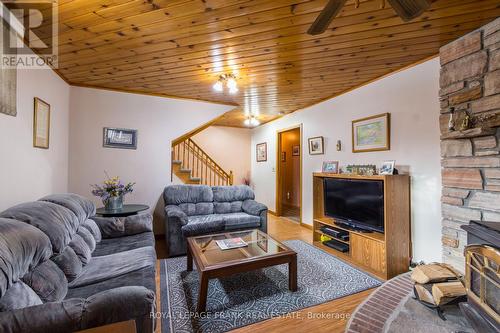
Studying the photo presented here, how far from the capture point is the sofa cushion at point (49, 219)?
1440 millimetres

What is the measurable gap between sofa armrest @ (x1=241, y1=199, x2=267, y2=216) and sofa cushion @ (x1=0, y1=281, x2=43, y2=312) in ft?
9.01

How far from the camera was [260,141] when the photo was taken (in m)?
6.36

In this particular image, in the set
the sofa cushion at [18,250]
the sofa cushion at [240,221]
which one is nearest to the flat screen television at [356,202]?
the sofa cushion at [240,221]

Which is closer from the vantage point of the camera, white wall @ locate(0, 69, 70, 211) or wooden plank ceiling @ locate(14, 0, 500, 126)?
wooden plank ceiling @ locate(14, 0, 500, 126)

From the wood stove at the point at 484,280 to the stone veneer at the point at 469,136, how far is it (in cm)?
57

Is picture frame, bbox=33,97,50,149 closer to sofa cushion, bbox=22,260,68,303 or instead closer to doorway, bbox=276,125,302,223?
sofa cushion, bbox=22,260,68,303

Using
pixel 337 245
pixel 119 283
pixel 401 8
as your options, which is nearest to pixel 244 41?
pixel 401 8

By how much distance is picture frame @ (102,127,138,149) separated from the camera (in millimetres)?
3477

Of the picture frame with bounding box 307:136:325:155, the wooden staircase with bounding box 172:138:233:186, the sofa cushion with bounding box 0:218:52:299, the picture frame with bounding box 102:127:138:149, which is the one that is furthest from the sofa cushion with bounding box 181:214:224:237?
the picture frame with bounding box 307:136:325:155

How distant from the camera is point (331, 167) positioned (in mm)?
3711

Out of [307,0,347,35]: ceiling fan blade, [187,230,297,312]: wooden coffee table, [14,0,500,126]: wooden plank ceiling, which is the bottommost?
[187,230,297,312]: wooden coffee table

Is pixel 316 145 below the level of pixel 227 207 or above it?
above

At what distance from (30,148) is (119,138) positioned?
4.38 feet

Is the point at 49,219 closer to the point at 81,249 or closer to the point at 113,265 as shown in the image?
the point at 81,249
